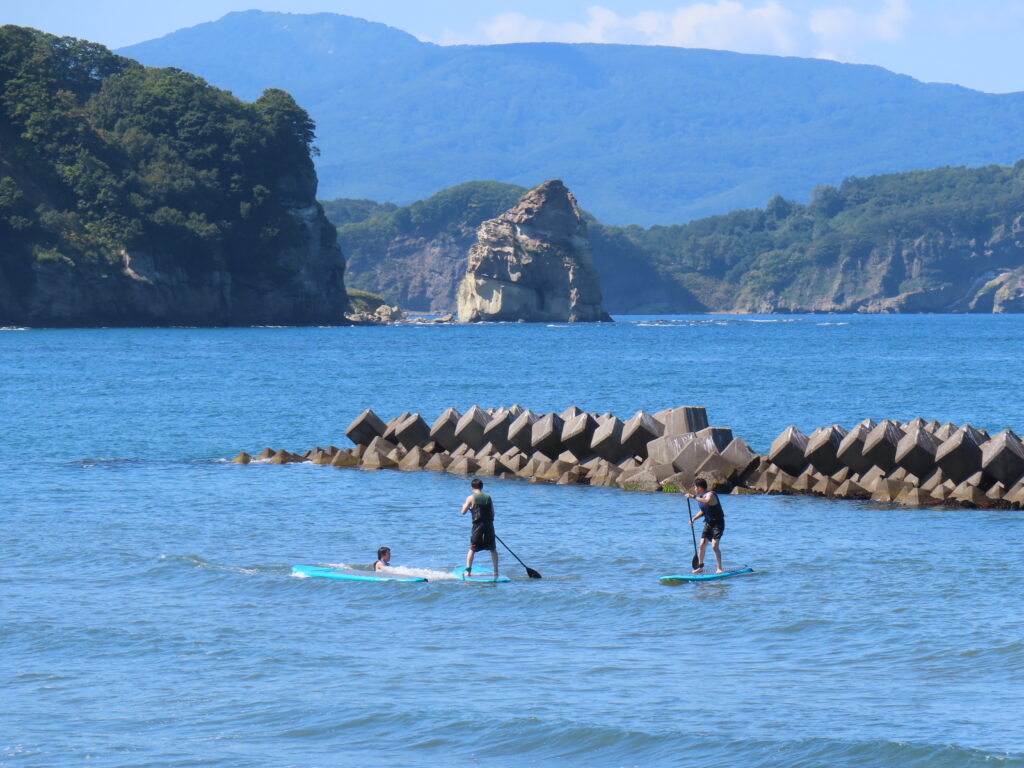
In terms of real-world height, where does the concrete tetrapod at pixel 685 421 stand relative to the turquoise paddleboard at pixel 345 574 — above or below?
above

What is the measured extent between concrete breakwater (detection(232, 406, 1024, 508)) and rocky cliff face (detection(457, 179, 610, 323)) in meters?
145

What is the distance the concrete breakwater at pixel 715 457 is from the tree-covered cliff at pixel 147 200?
10131 centimetres

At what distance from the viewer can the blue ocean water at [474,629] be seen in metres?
13.5

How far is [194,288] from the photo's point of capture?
472 ft

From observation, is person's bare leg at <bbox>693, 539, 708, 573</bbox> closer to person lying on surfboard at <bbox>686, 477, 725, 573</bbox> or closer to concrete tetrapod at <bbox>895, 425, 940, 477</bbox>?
person lying on surfboard at <bbox>686, 477, 725, 573</bbox>

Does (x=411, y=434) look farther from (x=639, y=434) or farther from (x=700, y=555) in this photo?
(x=700, y=555)

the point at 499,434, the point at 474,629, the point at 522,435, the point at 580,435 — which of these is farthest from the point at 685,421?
the point at 474,629

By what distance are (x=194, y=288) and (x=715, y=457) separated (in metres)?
120

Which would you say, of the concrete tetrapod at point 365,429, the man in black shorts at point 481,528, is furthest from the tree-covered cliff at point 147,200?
the man in black shorts at point 481,528

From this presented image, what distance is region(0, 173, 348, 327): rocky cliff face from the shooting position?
430 feet

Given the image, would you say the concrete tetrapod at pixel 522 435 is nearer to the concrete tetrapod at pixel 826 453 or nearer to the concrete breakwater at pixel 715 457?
the concrete breakwater at pixel 715 457

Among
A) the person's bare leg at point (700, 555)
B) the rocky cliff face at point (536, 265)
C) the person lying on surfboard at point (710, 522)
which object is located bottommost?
the person's bare leg at point (700, 555)

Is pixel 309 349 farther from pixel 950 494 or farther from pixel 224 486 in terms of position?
pixel 950 494

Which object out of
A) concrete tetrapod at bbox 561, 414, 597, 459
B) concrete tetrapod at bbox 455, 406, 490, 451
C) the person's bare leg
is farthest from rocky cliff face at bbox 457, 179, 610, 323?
the person's bare leg
